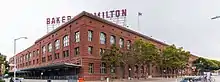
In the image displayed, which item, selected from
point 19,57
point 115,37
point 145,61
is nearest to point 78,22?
point 115,37

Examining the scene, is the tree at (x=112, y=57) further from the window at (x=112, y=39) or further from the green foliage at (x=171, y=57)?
the green foliage at (x=171, y=57)

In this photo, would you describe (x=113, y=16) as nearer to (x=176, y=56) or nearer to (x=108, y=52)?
(x=108, y=52)

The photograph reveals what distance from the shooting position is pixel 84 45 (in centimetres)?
6141

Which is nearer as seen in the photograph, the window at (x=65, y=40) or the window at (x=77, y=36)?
the window at (x=77, y=36)

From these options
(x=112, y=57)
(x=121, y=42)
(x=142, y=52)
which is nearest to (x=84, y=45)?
(x=112, y=57)

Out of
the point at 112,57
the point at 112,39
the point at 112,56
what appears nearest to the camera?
the point at 112,57

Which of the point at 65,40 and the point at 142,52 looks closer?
the point at 142,52

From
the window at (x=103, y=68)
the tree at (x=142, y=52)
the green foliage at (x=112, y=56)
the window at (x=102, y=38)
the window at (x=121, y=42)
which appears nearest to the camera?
the green foliage at (x=112, y=56)

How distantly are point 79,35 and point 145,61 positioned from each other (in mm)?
15456

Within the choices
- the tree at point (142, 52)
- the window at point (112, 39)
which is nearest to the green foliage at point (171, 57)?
the tree at point (142, 52)

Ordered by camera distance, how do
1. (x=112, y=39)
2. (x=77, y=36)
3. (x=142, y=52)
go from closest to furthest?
(x=77, y=36) < (x=142, y=52) < (x=112, y=39)

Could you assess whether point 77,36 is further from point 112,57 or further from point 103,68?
point 103,68

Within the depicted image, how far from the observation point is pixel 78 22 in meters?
62.7

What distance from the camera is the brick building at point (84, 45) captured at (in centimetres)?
6125
